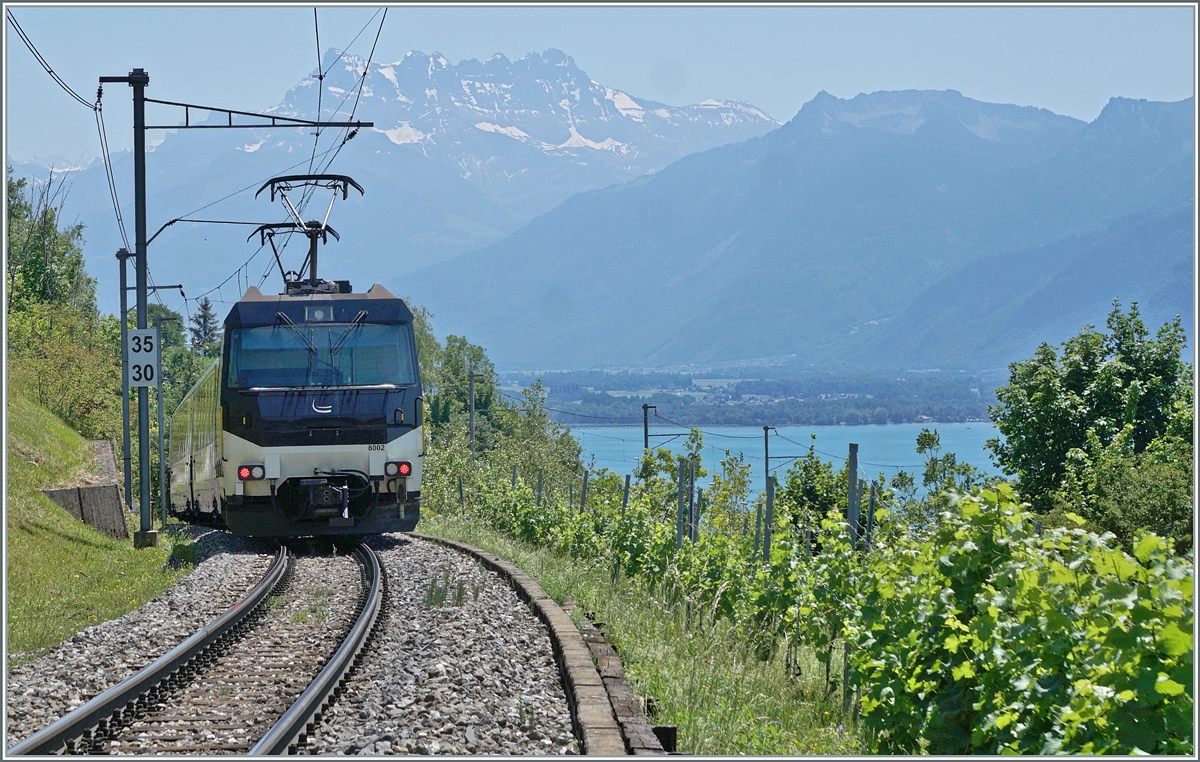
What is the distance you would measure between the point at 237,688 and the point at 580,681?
2381 mm

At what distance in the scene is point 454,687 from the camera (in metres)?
7.23

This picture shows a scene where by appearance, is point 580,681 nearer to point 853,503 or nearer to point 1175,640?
point 853,503

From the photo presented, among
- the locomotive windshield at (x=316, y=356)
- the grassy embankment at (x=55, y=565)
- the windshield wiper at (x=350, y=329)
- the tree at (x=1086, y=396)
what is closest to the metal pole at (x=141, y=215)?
the grassy embankment at (x=55, y=565)

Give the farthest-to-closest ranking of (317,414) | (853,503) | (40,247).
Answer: (40,247)
(317,414)
(853,503)

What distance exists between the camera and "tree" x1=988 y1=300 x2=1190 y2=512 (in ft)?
133

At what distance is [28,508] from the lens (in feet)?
54.1

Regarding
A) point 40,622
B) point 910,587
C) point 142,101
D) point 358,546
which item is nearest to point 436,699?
point 910,587

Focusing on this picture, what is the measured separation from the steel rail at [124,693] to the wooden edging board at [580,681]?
2.71 metres

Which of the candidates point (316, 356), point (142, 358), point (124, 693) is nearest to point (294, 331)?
point (316, 356)

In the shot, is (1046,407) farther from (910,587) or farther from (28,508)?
(910,587)

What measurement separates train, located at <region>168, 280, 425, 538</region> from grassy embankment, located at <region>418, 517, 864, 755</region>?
501 cm

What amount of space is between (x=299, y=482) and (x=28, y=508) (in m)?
4.25

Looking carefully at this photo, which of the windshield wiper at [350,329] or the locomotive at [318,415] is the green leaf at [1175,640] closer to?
the locomotive at [318,415]

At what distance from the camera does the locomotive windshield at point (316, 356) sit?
51.2 feet
